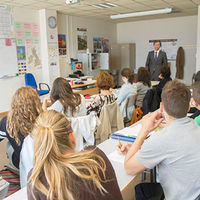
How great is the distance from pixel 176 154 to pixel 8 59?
5531mm

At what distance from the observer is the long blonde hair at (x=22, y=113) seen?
1.90 meters

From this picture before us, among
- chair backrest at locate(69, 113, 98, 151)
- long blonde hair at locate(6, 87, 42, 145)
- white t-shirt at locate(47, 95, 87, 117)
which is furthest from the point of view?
white t-shirt at locate(47, 95, 87, 117)

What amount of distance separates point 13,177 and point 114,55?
801 cm

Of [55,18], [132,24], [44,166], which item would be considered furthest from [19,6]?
[44,166]

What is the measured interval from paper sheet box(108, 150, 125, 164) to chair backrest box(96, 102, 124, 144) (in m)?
1.02

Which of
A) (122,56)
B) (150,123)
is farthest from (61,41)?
(150,123)

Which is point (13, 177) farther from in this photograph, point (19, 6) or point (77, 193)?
point (19, 6)

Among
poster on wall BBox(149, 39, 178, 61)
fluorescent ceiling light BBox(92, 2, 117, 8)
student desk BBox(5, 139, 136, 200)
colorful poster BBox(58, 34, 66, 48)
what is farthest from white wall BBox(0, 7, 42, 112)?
poster on wall BBox(149, 39, 178, 61)

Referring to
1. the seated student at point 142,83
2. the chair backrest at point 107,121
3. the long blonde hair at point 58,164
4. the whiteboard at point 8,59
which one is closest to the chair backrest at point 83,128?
the chair backrest at point 107,121

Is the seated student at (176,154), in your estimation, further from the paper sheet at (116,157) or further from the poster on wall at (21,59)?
the poster on wall at (21,59)

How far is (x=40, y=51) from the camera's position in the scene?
264 inches

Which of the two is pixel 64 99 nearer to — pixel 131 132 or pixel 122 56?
pixel 131 132

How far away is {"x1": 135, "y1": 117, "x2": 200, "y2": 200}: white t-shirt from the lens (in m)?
1.23

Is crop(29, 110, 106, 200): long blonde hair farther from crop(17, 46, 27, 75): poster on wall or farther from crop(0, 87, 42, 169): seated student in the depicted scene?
crop(17, 46, 27, 75): poster on wall
